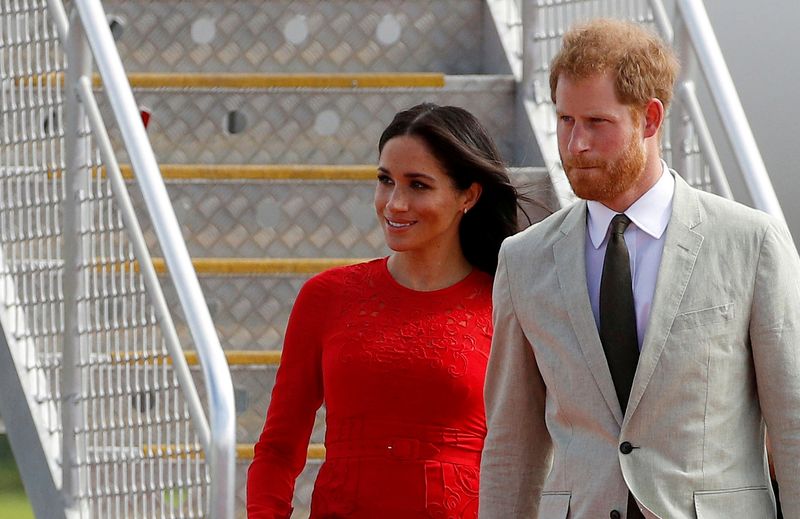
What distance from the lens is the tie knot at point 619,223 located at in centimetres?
228

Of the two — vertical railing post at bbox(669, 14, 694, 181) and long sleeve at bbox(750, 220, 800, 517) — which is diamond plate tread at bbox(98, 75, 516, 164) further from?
long sleeve at bbox(750, 220, 800, 517)

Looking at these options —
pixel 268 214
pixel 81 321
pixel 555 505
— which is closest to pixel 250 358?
pixel 268 214

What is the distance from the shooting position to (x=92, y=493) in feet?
11.5

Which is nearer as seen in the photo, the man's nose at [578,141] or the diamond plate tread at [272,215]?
the man's nose at [578,141]

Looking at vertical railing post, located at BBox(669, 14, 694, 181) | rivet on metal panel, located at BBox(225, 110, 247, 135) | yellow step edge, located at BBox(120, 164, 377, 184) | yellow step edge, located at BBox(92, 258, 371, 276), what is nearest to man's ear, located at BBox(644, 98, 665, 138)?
vertical railing post, located at BBox(669, 14, 694, 181)

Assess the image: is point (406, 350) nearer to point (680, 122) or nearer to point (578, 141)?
point (578, 141)

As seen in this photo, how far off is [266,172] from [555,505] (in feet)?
7.75

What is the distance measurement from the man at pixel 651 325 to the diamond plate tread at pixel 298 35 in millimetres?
2737

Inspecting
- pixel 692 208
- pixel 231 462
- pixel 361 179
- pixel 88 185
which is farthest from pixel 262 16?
pixel 692 208

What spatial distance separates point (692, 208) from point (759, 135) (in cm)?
402

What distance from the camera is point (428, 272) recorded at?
3.12 meters

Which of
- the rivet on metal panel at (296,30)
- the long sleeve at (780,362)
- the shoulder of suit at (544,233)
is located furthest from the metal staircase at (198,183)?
the long sleeve at (780,362)

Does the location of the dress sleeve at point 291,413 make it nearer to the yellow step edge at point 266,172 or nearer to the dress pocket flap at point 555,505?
the dress pocket flap at point 555,505

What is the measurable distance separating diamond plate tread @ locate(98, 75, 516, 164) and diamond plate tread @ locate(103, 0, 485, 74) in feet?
0.98
